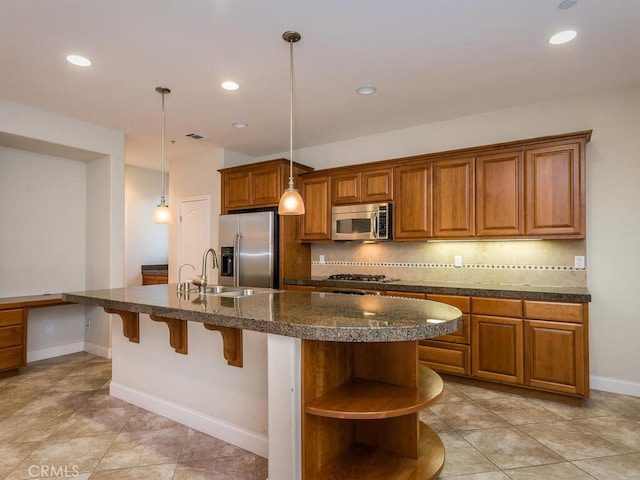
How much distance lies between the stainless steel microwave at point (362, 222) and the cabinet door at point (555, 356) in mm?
1642

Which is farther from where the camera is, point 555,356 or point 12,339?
point 12,339

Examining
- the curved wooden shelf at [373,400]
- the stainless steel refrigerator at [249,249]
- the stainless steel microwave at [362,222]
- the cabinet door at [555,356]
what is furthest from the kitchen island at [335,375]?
the stainless steel refrigerator at [249,249]

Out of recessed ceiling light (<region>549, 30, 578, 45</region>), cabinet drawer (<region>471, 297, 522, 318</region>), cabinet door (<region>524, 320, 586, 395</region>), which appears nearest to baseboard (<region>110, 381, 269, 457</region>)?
cabinet drawer (<region>471, 297, 522, 318</region>)

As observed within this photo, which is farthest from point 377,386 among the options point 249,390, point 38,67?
point 38,67

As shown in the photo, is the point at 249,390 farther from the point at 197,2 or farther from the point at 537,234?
→ the point at 537,234

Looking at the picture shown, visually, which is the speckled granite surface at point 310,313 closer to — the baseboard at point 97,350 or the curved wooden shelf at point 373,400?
the curved wooden shelf at point 373,400

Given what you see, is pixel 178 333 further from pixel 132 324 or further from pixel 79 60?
pixel 79 60

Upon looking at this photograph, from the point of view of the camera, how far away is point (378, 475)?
5.72ft

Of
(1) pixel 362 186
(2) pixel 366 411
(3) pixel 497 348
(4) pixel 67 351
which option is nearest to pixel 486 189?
(1) pixel 362 186

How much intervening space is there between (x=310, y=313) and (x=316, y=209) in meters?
2.85

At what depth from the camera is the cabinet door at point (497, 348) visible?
9.95 ft

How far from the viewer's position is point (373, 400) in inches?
67.9

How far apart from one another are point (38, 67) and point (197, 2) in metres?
1.63

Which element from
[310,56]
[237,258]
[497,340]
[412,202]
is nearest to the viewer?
[310,56]
